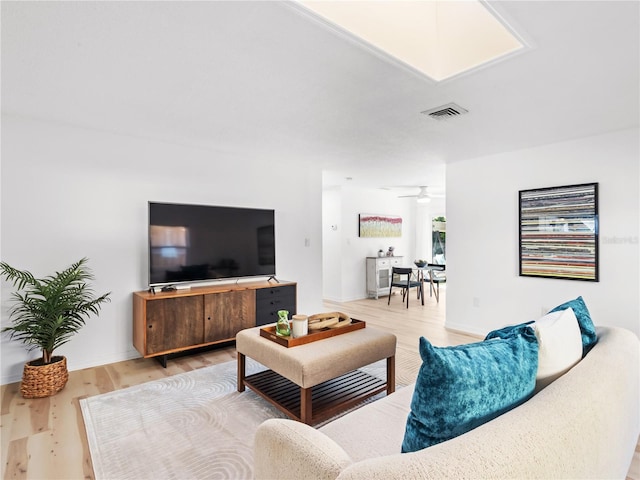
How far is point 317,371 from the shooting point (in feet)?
6.76

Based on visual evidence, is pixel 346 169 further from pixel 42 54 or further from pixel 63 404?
pixel 63 404

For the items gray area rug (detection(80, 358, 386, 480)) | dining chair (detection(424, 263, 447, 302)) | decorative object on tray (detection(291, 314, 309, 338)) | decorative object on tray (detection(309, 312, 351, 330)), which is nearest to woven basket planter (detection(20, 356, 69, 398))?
gray area rug (detection(80, 358, 386, 480))

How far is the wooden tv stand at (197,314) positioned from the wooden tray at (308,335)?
1.06 m

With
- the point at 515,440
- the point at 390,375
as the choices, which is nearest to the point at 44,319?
the point at 390,375

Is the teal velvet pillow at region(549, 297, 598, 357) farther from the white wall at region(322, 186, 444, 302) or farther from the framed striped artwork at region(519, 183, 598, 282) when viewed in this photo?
the white wall at region(322, 186, 444, 302)

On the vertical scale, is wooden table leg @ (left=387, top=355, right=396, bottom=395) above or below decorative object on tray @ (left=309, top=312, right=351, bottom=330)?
below

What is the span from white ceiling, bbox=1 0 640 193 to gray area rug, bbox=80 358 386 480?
2.26 metres

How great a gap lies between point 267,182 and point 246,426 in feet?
9.87

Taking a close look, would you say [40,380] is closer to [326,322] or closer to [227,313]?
[227,313]

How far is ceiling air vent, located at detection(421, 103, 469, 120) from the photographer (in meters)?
2.70

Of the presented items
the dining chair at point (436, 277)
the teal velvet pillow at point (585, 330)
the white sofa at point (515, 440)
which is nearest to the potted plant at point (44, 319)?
the white sofa at point (515, 440)

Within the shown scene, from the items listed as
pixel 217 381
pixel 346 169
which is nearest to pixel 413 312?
pixel 346 169

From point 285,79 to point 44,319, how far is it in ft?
8.39

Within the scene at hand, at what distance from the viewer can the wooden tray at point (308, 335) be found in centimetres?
229
